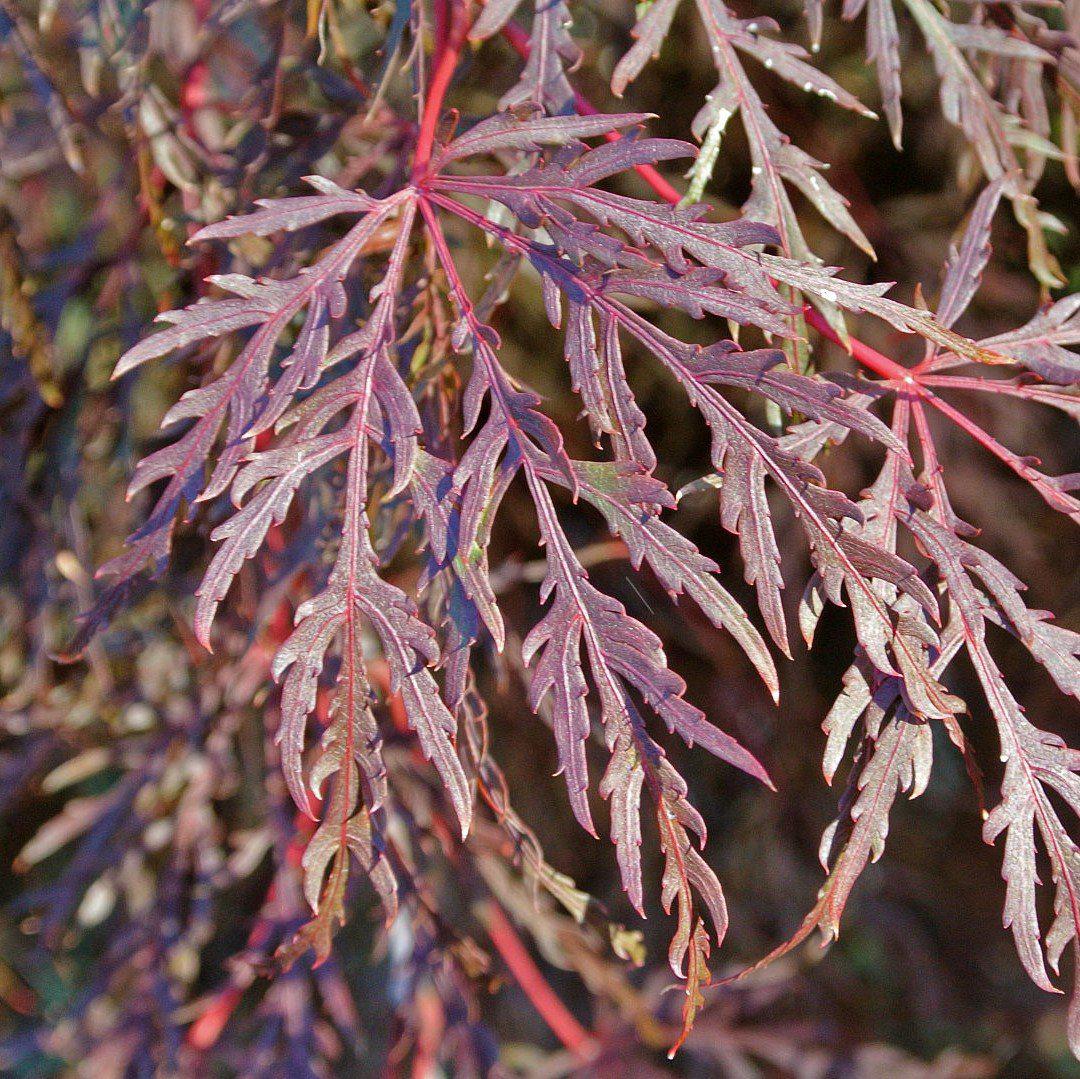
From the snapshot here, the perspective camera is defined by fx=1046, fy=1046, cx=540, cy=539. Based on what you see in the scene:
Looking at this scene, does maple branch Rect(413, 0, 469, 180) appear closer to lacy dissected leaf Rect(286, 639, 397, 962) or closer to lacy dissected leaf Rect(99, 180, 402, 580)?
lacy dissected leaf Rect(99, 180, 402, 580)

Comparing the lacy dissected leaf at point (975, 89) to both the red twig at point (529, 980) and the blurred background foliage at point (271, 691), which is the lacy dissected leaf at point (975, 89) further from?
the red twig at point (529, 980)

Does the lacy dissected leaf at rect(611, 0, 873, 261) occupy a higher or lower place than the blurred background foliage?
higher

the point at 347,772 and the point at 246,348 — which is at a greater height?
the point at 246,348

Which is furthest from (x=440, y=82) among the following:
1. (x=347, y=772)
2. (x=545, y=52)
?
(x=347, y=772)

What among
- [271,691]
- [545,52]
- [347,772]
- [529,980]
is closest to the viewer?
[347,772]

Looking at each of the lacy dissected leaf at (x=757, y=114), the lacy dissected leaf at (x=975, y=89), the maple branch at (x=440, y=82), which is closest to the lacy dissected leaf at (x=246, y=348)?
the maple branch at (x=440, y=82)

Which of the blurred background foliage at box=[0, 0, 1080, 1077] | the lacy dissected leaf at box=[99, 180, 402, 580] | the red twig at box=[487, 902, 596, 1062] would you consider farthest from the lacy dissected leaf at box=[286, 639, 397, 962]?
the red twig at box=[487, 902, 596, 1062]

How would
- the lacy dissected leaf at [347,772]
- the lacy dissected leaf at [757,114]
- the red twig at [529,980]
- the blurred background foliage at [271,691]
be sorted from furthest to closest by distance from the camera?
the red twig at [529,980]
the blurred background foliage at [271,691]
the lacy dissected leaf at [757,114]
the lacy dissected leaf at [347,772]

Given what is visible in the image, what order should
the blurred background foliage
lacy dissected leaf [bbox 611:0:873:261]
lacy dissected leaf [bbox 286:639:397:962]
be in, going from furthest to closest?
the blurred background foliage
lacy dissected leaf [bbox 611:0:873:261]
lacy dissected leaf [bbox 286:639:397:962]

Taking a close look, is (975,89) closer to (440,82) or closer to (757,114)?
(757,114)
